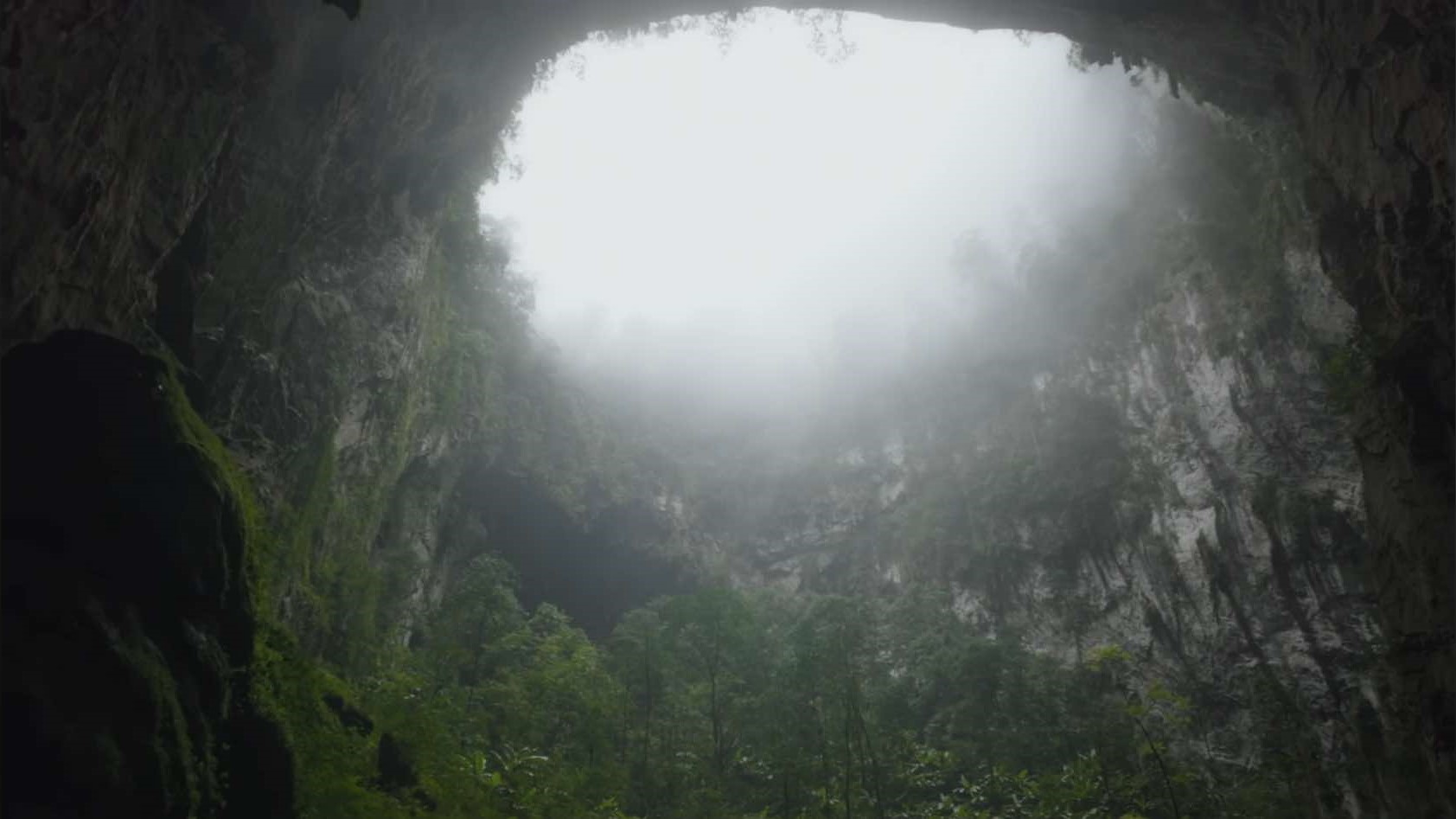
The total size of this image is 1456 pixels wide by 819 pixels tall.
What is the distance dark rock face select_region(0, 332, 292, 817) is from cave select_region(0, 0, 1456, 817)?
0.07ft

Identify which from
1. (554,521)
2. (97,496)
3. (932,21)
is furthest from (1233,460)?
(97,496)

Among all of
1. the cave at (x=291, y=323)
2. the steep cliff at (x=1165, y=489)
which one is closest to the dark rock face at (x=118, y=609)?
the cave at (x=291, y=323)

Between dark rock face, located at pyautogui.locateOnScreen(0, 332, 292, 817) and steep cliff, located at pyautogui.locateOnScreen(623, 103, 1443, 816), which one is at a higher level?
steep cliff, located at pyautogui.locateOnScreen(623, 103, 1443, 816)

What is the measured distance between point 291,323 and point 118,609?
26.3ft

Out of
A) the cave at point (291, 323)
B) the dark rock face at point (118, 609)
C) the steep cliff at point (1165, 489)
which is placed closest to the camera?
the dark rock face at point (118, 609)

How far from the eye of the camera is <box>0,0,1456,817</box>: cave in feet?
20.8

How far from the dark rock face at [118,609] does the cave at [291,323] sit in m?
0.02

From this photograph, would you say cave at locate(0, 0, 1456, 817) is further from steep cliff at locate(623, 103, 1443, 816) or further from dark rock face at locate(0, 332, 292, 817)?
steep cliff at locate(623, 103, 1443, 816)

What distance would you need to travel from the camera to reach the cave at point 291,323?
634 centimetres

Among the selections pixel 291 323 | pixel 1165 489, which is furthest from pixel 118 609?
pixel 1165 489

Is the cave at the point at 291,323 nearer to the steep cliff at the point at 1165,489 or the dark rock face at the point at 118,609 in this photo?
the dark rock face at the point at 118,609

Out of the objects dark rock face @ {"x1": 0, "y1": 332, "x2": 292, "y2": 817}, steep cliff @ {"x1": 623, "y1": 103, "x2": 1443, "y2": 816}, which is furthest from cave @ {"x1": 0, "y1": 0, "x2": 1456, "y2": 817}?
steep cliff @ {"x1": 623, "y1": 103, "x2": 1443, "y2": 816}

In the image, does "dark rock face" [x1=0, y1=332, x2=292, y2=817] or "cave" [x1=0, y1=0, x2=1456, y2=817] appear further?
"cave" [x1=0, y1=0, x2=1456, y2=817]

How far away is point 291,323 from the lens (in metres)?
13.8
